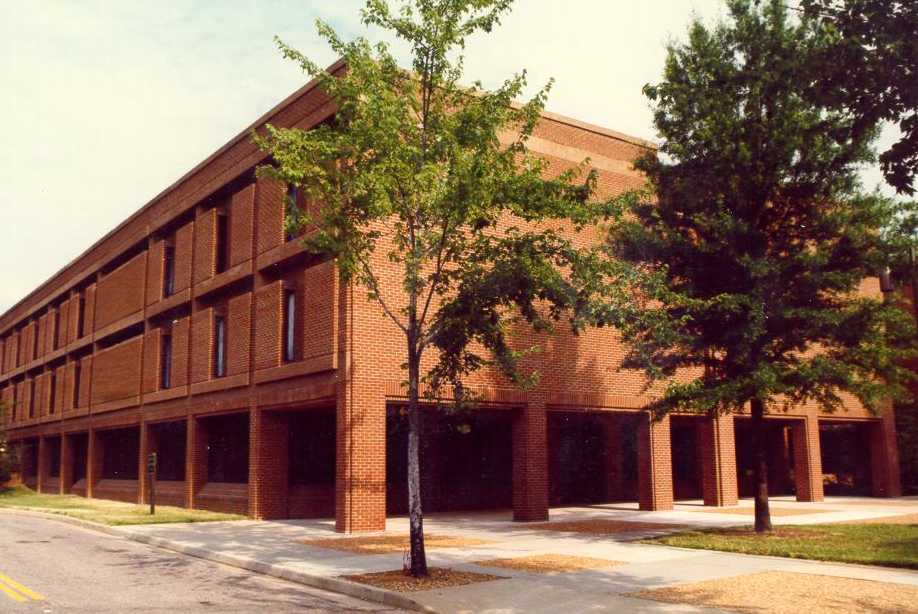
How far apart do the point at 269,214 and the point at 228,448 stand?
8421 millimetres

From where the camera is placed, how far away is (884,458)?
115 ft

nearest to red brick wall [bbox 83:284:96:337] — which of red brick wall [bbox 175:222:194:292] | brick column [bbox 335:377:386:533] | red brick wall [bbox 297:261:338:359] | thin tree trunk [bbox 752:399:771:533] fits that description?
red brick wall [bbox 175:222:194:292]

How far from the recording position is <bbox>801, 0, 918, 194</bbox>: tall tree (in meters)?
8.32

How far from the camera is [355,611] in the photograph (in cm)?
1069

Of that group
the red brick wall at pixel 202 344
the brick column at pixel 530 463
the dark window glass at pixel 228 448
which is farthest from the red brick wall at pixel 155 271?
the brick column at pixel 530 463

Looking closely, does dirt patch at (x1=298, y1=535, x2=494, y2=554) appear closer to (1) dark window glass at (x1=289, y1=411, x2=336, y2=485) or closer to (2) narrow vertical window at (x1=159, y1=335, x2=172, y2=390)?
(1) dark window glass at (x1=289, y1=411, x2=336, y2=485)

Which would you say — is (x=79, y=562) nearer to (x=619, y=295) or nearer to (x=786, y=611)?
(x=619, y=295)

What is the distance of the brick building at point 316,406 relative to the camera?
22000 mm

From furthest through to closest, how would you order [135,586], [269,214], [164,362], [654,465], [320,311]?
[164,362] → [654,465] → [269,214] → [320,311] → [135,586]

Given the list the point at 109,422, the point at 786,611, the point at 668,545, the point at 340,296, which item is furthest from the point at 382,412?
the point at 109,422

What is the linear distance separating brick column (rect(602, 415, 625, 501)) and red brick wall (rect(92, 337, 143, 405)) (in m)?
18.8

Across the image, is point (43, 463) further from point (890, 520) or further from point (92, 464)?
point (890, 520)

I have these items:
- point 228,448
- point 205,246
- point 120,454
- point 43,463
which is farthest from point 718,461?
point 43,463

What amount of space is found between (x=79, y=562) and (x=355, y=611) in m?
7.23
